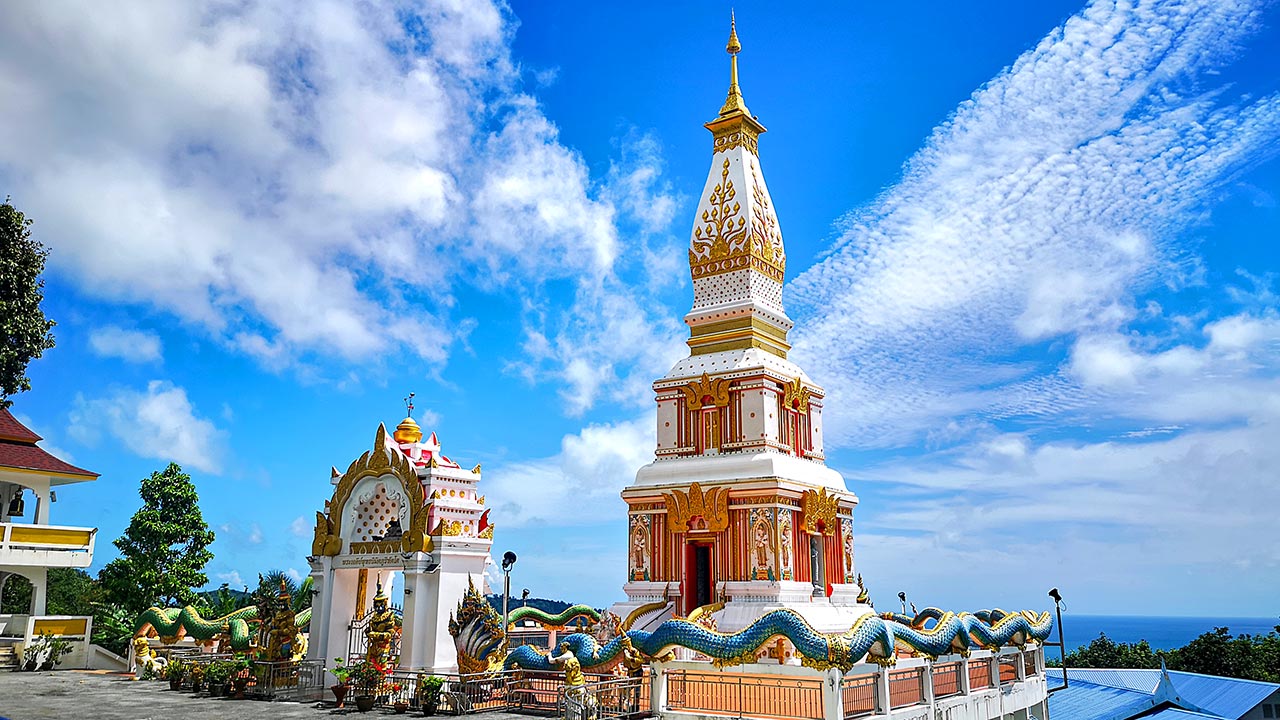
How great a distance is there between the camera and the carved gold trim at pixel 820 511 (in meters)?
24.0

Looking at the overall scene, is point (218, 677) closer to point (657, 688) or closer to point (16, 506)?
point (657, 688)

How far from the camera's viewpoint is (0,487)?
100 feet

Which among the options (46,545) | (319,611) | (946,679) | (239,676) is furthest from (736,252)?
(46,545)

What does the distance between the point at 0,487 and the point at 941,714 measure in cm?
3032

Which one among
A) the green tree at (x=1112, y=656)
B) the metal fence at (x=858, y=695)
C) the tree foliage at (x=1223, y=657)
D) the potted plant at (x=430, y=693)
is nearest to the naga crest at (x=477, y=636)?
the potted plant at (x=430, y=693)

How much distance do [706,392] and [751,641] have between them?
10.4m

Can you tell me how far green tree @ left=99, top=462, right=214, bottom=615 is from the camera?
98.1ft

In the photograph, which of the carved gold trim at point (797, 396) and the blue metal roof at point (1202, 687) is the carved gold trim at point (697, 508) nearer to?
the carved gold trim at point (797, 396)

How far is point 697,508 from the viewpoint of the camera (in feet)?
78.8

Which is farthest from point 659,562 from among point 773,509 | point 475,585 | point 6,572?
point 6,572

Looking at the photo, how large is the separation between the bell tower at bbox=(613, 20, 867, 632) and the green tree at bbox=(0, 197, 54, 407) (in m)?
20.4

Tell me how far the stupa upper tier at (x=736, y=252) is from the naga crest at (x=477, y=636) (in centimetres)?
1092

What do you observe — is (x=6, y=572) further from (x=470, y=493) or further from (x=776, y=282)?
(x=776, y=282)

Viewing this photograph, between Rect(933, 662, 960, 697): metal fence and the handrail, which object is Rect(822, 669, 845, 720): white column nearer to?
Rect(933, 662, 960, 697): metal fence
